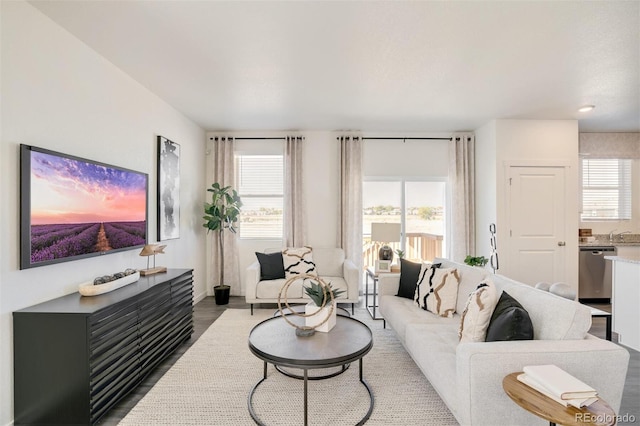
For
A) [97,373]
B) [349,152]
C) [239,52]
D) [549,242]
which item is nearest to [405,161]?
[349,152]

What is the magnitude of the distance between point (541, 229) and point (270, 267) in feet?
13.2

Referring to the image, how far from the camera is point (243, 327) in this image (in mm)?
3758

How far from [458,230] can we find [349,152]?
221 cm

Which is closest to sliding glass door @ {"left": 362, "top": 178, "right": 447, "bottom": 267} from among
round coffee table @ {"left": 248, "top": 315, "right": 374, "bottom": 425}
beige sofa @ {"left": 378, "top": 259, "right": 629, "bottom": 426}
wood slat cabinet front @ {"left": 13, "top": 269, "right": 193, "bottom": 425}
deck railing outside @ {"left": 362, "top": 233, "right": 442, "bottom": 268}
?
deck railing outside @ {"left": 362, "top": 233, "right": 442, "bottom": 268}

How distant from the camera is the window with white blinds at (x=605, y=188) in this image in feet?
17.4

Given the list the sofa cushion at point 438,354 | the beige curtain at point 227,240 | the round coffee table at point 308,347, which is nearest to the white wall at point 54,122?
the round coffee table at point 308,347

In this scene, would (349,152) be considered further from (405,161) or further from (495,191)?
(495,191)

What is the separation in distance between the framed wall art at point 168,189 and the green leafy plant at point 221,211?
594 mm

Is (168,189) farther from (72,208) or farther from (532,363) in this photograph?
(532,363)

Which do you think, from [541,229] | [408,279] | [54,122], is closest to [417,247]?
[541,229]

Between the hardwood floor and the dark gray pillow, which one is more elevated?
the dark gray pillow

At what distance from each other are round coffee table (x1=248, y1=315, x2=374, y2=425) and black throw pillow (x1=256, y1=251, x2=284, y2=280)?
1738 mm

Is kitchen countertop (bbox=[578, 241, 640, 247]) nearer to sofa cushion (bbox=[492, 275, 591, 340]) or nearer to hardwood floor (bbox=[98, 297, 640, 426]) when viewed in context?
hardwood floor (bbox=[98, 297, 640, 426])

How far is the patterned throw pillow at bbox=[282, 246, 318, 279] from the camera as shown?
447 centimetres
